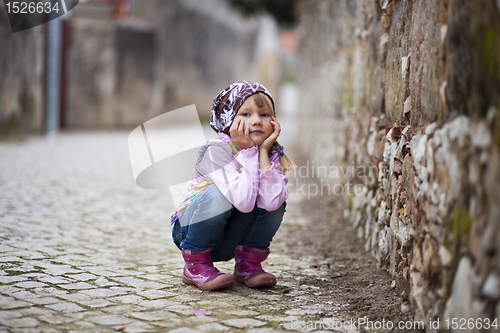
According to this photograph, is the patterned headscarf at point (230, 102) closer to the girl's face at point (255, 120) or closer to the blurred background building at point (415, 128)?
the girl's face at point (255, 120)

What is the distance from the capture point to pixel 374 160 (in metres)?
3.09

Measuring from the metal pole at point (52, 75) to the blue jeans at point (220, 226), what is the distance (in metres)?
8.18

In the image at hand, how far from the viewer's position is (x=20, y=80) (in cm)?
896

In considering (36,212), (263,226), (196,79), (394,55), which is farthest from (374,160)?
(196,79)

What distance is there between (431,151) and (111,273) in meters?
1.63

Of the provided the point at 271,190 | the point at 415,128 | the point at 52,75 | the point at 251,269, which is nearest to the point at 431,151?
the point at 415,128

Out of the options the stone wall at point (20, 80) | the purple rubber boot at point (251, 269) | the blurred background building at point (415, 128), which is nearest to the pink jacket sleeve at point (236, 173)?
the purple rubber boot at point (251, 269)

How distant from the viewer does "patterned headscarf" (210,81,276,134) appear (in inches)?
92.8

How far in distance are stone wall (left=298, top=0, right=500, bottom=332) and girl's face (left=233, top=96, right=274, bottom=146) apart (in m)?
0.63

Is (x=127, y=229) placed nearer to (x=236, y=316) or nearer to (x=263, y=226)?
(x=263, y=226)

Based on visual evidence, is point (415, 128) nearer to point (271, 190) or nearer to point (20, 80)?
point (271, 190)

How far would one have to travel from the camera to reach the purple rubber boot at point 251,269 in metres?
2.45

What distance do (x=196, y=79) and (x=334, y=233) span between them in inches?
480

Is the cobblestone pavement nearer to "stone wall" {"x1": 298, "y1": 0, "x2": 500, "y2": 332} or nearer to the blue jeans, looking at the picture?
the blue jeans
